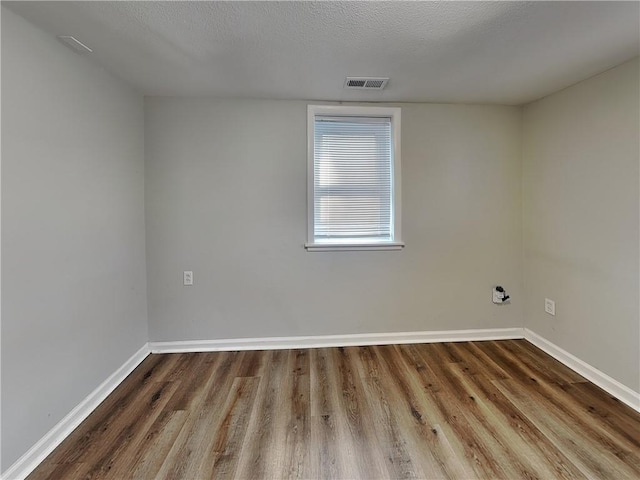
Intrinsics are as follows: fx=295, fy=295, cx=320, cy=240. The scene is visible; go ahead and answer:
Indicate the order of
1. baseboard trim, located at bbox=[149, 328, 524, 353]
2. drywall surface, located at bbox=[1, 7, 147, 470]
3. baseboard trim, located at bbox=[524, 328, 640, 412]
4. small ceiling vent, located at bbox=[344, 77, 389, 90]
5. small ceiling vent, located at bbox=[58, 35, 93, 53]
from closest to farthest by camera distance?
drywall surface, located at bbox=[1, 7, 147, 470] → small ceiling vent, located at bbox=[58, 35, 93, 53] → baseboard trim, located at bbox=[524, 328, 640, 412] → small ceiling vent, located at bbox=[344, 77, 389, 90] → baseboard trim, located at bbox=[149, 328, 524, 353]

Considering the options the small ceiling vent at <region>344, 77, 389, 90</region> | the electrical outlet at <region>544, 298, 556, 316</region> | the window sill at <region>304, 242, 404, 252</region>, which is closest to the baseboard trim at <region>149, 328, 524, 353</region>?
the electrical outlet at <region>544, 298, 556, 316</region>

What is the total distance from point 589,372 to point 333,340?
6.33 ft

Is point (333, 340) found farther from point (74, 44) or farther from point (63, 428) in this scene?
point (74, 44)

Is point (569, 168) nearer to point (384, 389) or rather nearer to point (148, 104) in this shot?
point (384, 389)

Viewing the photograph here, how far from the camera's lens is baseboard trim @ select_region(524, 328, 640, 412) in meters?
1.89

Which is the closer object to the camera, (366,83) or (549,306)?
(366,83)

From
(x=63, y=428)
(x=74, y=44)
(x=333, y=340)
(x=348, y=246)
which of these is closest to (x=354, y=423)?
(x=333, y=340)

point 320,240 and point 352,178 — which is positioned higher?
point 352,178

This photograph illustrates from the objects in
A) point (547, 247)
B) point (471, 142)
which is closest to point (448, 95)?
point (471, 142)

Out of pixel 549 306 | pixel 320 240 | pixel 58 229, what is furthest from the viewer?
pixel 320 240

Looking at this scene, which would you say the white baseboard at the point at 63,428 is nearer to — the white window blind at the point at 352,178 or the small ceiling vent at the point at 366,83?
the white window blind at the point at 352,178

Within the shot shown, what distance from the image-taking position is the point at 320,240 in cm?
268

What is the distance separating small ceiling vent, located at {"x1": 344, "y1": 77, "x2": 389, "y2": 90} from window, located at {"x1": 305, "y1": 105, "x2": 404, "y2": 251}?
33 cm

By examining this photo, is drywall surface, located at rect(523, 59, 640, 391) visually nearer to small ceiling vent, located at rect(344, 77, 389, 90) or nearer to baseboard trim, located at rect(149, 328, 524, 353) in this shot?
baseboard trim, located at rect(149, 328, 524, 353)
